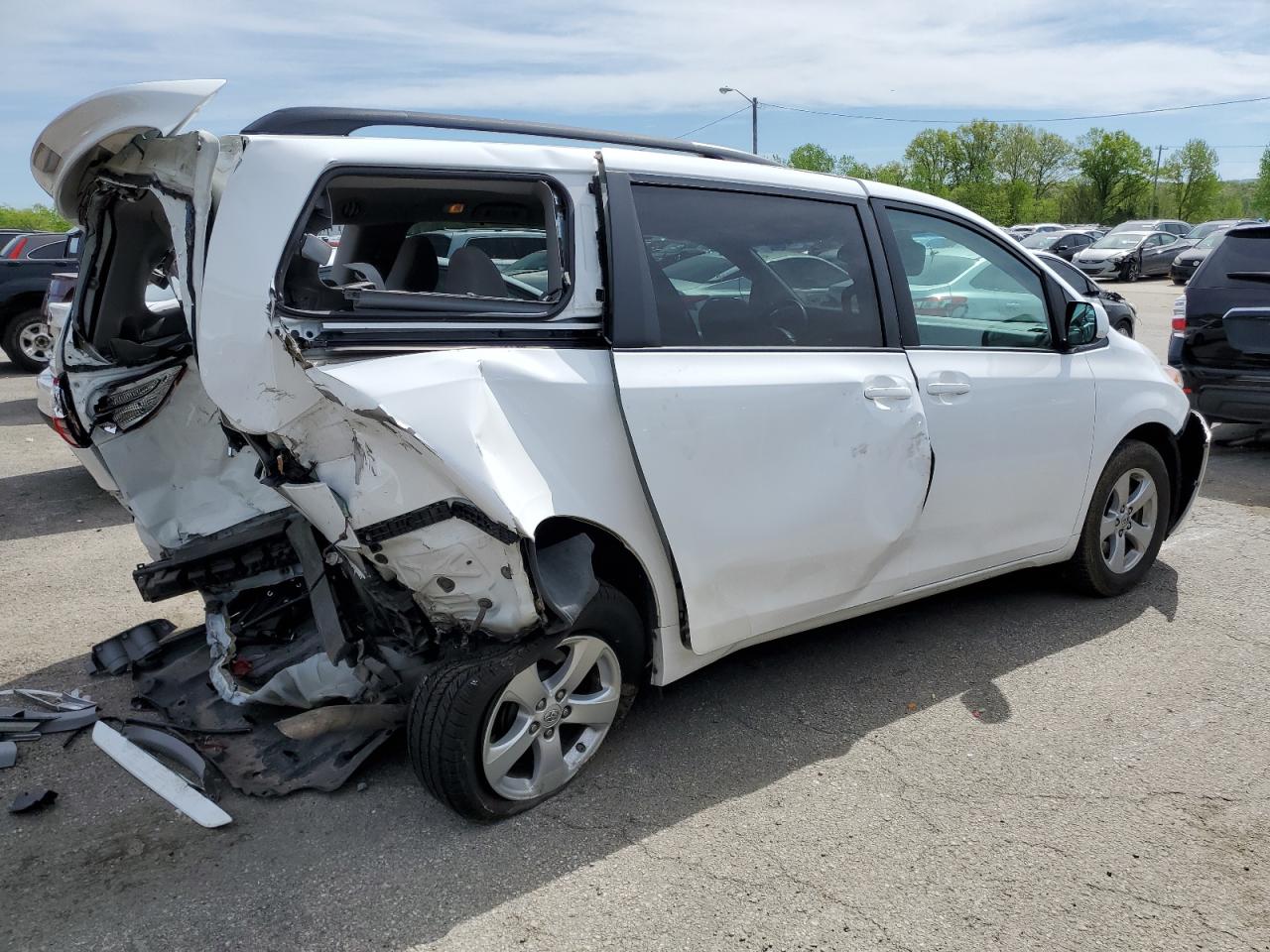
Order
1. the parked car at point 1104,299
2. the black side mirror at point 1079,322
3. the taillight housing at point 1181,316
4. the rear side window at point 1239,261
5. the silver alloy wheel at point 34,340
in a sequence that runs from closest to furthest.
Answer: the black side mirror at point 1079,322 < the rear side window at point 1239,261 < the taillight housing at point 1181,316 < the parked car at point 1104,299 < the silver alloy wheel at point 34,340

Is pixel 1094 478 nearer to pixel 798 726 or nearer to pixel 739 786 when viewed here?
pixel 798 726

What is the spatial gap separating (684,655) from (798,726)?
57cm

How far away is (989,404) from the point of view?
3965 mm

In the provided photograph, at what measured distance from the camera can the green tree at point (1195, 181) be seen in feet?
259

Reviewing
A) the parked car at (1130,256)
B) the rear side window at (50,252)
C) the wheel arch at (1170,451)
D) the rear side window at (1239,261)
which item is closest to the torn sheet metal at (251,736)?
the wheel arch at (1170,451)

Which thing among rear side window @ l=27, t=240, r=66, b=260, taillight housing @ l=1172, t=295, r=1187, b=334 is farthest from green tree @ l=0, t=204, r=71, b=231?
taillight housing @ l=1172, t=295, r=1187, b=334

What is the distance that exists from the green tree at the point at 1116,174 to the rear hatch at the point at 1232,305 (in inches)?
3027

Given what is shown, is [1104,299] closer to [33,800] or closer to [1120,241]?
[33,800]

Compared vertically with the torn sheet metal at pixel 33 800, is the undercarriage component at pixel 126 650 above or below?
above

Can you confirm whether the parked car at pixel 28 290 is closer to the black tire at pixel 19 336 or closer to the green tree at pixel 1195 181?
the black tire at pixel 19 336

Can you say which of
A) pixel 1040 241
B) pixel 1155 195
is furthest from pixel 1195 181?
pixel 1040 241

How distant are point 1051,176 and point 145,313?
94650 mm

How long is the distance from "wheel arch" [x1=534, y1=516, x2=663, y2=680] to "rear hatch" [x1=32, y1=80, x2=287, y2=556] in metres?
1.16

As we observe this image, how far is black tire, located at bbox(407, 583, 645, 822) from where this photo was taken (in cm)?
291
